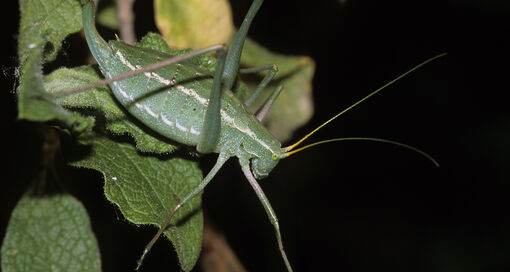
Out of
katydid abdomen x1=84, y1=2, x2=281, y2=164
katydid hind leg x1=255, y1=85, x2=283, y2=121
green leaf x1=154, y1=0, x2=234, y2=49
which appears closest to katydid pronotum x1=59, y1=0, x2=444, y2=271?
katydid abdomen x1=84, y1=2, x2=281, y2=164

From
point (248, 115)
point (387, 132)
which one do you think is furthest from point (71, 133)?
point (387, 132)

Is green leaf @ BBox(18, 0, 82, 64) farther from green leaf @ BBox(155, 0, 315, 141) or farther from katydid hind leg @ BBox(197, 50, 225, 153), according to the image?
katydid hind leg @ BBox(197, 50, 225, 153)

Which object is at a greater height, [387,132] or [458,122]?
[458,122]

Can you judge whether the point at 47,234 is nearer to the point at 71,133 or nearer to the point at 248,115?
the point at 71,133

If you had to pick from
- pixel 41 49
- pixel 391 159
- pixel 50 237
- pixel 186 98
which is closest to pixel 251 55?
pixel 186 98

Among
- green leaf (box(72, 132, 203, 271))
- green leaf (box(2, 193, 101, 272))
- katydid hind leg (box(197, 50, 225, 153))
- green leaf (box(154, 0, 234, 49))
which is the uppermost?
green leaf (box(154, 0, 234, 49))

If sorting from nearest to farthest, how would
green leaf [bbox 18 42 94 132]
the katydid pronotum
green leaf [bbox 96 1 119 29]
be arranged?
green leaf [bbox 18 42 94 132]
the katydid pronotum
green leaf [bbox 96 1 119 29]
